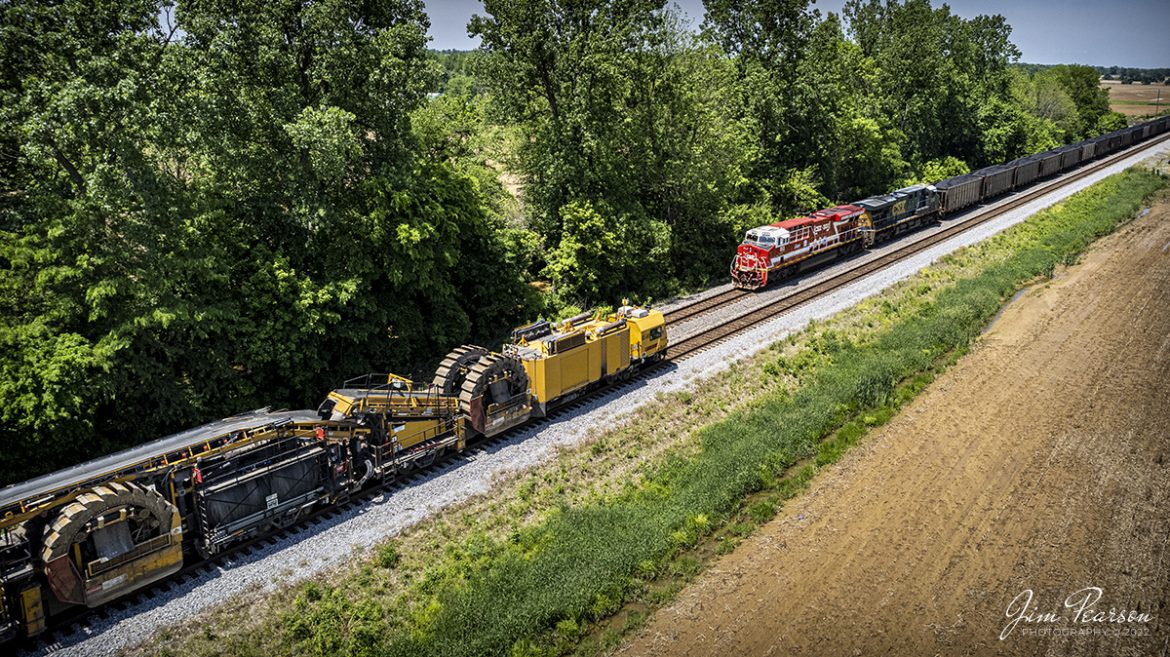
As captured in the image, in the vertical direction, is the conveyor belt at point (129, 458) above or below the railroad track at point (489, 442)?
above

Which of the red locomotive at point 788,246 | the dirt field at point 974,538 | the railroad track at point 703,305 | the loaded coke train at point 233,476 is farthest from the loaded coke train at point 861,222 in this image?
the loaded coke train at point 233,476

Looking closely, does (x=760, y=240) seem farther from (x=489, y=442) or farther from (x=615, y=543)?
(x=615, y=543)

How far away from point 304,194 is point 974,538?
77.9 feet

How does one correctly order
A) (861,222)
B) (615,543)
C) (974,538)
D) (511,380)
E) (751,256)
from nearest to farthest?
(615,543) < (974,538) < (511,380) < (751,256) < (861,222)

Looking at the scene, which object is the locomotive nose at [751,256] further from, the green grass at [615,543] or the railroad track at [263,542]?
the railroad track at [263,542]

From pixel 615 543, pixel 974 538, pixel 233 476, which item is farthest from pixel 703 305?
pixel 233 476

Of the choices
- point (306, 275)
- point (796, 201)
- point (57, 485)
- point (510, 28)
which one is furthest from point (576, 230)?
point (57, 485)

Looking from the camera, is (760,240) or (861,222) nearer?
(760,240)

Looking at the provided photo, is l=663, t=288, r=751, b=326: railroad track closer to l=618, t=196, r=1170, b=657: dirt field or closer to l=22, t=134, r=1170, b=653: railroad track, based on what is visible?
l=22, t=134, r=1170, b=653: railroad track

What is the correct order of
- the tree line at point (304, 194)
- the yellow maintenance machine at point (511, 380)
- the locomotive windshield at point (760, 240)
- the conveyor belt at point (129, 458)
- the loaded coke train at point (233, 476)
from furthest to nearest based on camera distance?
1. the locomotive windshield at point (760, 240)
2. the yellow maintenance machine at point (511, 380)
3. the tree line at point (304, 194)
4. the conveyor belt at point (129, 458)
5. the loaded coke train at point (233, 476)

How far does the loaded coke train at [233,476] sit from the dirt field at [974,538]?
9.06 metres

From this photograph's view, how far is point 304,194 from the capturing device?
25938 mm

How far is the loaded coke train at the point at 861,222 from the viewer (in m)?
41.2

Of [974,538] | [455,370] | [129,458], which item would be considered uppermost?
[129,458]
